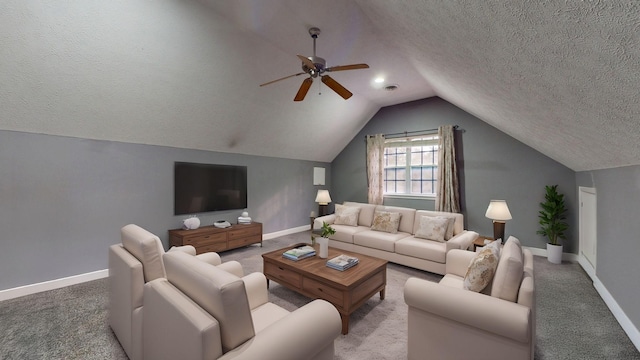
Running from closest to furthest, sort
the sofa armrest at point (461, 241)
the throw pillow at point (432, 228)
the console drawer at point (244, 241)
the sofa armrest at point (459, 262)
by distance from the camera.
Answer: the sofa armrest at point (459, 262) < the sofa armrest at point (461, 241) < the throw pillow at point (432, 228) < the console drawer at point (244, 241)

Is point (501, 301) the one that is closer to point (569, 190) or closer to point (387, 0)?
point (387, 0)

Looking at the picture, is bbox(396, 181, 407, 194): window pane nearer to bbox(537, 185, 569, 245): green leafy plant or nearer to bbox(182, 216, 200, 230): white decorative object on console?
bbox(537, 185, 569, 245): green leafy plant

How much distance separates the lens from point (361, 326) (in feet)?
7.48

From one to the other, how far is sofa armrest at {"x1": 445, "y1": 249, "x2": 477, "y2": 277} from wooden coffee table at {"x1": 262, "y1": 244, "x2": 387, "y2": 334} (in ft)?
2.20

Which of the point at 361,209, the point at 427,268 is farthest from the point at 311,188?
the point at 427,268

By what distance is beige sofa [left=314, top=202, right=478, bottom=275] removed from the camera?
3.42 meters

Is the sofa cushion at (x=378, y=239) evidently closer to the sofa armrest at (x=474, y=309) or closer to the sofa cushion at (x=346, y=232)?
the sofa cushion at (x=346, y=232)

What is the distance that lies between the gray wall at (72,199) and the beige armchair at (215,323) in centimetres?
272

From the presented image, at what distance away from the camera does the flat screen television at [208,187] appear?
13.7 feet

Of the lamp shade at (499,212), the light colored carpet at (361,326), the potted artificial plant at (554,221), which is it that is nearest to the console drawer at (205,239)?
the light colored carpet at (361,326)

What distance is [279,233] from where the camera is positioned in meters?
5.77

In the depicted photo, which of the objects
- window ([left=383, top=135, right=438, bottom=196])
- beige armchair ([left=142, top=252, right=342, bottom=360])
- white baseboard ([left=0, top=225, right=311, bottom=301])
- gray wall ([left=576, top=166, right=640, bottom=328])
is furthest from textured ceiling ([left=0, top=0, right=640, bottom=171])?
white baseboard ([left=0, top=225, right=311, bottom=301])

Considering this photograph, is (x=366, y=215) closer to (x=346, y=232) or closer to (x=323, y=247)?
(x=346, y=232)

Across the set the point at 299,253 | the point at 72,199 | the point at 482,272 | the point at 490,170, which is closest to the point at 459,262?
the point at 482,272
